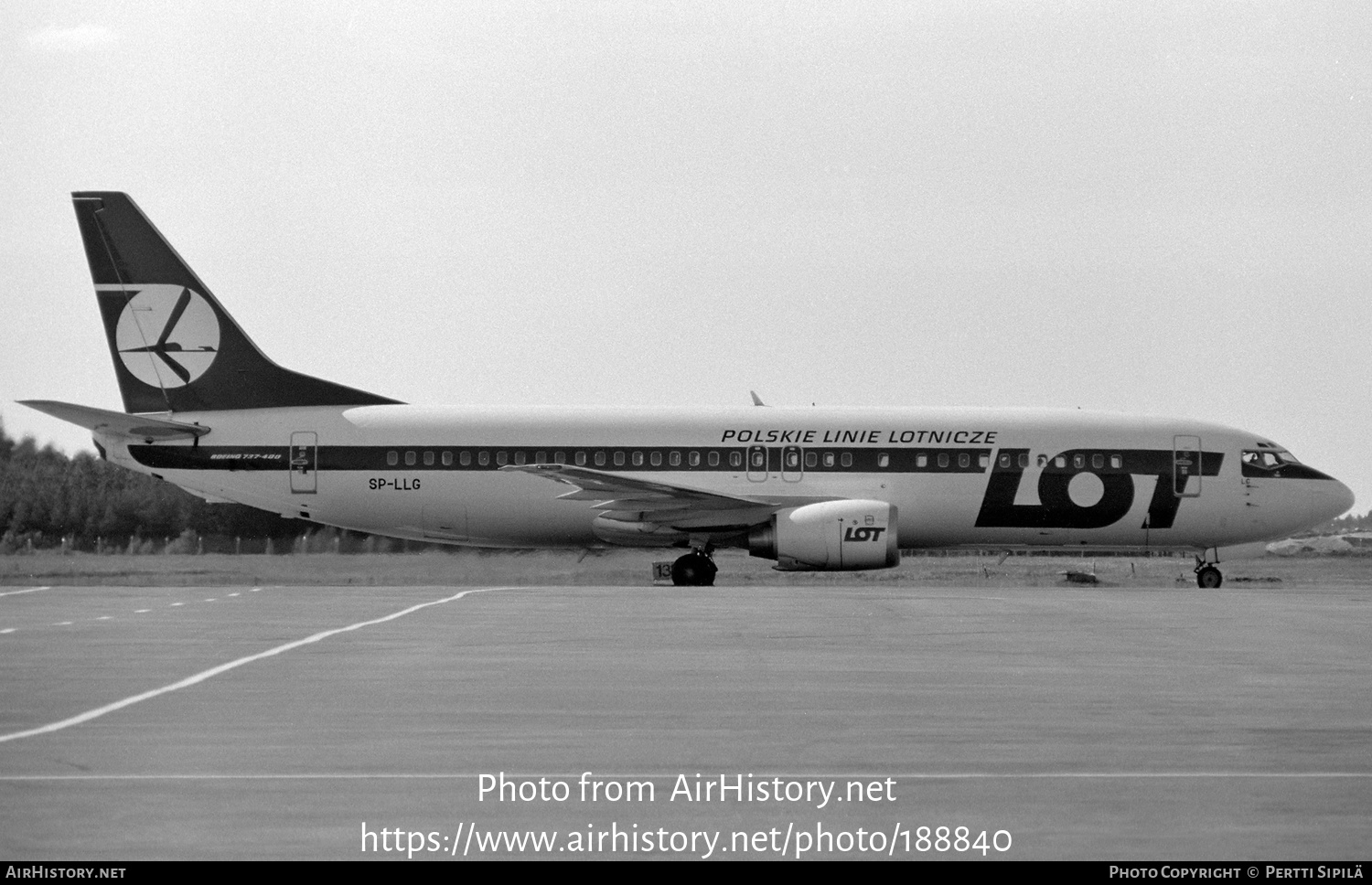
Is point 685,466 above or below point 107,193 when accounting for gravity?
below

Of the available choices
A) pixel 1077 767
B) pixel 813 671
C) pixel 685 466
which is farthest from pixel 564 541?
pixel 1077 767

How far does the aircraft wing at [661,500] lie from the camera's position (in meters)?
32.2

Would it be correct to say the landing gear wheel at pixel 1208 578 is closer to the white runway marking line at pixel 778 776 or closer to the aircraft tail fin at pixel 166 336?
the aircraft tail fin at pixel 166 336

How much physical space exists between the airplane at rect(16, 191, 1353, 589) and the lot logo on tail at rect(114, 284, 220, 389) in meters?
0.05

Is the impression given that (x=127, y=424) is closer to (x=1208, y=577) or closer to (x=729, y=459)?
(x=729, y=459)

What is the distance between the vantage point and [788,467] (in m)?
33.4

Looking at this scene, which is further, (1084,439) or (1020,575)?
(1020,575)

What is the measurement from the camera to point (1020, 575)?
43.9 meters

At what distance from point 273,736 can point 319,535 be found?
96.3 feet

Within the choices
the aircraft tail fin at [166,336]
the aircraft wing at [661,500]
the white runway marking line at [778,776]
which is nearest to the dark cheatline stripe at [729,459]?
the aircraft wing at [661,500]
